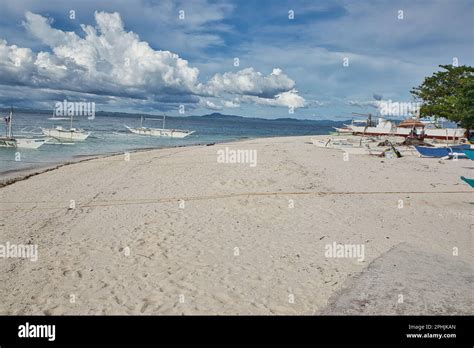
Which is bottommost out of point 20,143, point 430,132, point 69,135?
point 20,143

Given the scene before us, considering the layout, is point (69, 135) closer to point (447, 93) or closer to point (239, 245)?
point (239, 245)

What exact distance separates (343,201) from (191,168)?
33.9ft

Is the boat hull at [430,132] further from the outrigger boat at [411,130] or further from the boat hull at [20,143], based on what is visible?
the boat hull at [20,143]

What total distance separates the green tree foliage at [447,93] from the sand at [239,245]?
87.7 feet

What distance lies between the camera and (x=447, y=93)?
48.3m

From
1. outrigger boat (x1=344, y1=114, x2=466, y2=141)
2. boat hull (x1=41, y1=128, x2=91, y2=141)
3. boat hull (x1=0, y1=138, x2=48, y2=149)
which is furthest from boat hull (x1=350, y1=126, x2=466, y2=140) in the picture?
boat hull (x1=41, y1=128, x2=91, y2=141)

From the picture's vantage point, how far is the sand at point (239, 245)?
582 cm

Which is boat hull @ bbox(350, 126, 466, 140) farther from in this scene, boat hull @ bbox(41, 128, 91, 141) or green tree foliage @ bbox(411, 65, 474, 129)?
boat hull @ bbox(41, 128, 91, 141)

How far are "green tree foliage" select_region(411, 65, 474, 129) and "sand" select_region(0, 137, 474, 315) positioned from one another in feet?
87.7

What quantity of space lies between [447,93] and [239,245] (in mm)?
50717

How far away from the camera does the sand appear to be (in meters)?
5.82

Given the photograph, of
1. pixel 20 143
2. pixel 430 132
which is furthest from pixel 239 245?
pixel 430 132

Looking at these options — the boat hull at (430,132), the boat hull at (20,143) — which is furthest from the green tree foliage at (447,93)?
the boat hull at (20,143)
